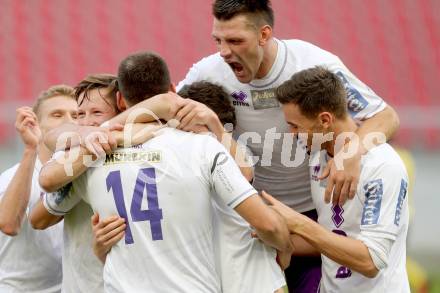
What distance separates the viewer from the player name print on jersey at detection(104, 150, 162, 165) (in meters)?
4.36

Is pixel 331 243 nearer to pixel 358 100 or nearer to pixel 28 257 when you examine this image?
pixel 358 100

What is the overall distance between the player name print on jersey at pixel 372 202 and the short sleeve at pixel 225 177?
662mm

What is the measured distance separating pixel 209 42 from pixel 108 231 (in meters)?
6.86

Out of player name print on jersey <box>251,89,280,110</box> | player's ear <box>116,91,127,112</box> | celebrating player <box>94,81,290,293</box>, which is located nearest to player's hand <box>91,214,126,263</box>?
celebrating player <box>94,81,290,293</box>

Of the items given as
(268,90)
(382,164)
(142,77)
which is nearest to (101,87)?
(142,77)

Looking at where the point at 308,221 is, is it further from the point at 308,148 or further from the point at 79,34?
the point at 79,34

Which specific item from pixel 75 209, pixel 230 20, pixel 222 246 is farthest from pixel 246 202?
pixel 230 20

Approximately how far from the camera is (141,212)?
4324 millimetres

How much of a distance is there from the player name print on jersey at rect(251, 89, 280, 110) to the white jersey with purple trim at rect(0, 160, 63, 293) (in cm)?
136

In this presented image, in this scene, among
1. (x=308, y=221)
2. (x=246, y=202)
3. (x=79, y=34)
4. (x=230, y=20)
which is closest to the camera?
(x=246, y=202)

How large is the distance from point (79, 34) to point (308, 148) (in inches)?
259

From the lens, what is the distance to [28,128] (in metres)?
5.26

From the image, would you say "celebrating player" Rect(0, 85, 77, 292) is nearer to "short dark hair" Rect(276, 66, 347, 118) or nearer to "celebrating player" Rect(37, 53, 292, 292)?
"celebrating player" Rect(37, 53, 292, 292)

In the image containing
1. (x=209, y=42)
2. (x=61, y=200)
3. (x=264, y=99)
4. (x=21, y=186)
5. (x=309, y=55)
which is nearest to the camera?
(x=61, y=200)
